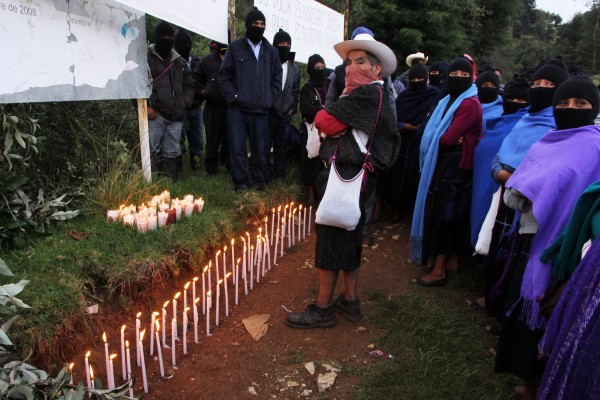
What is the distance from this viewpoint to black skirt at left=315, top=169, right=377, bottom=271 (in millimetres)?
3682

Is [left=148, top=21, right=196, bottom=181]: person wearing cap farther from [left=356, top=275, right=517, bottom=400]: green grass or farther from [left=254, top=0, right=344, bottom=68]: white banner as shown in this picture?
[left=356, top=275, right=517, bottom=400]: green grass

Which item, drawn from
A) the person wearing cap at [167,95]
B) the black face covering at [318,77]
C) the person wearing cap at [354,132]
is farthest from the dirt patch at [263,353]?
the black face covering at [318,77]

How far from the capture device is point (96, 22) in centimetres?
464

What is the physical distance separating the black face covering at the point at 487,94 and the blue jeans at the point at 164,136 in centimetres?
353

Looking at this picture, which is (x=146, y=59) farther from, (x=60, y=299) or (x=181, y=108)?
(x=60, y=299)

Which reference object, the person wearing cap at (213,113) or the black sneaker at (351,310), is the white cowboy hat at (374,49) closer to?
the black sneaker at (351,310)

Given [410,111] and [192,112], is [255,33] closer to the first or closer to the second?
[192,112]

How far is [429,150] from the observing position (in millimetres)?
4582

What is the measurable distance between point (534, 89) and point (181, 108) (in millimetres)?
4019

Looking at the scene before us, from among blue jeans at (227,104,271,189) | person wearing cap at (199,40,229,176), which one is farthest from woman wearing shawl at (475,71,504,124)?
person wearing cap at (199,40,229,176)

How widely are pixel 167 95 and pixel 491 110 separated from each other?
3.66 m

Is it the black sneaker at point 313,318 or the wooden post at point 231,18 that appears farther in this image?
the wooden post at point 231,18

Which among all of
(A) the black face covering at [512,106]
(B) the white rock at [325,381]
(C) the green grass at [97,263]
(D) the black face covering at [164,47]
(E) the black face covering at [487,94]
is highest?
(D) the black face covering at [164,47]

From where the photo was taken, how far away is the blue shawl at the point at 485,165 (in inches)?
166
